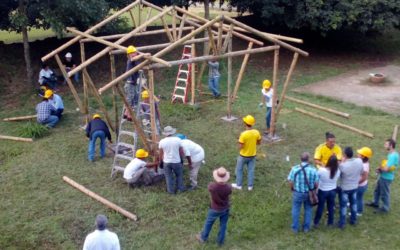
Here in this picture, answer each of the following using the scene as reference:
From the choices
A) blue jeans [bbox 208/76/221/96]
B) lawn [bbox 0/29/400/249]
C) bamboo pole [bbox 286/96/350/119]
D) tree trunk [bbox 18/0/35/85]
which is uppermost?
tree trunk [bbox 18/0/35/85]

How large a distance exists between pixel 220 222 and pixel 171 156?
6.84 ft

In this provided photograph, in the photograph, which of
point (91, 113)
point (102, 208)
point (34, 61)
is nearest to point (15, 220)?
point (102, 208)

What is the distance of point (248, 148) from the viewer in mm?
10352

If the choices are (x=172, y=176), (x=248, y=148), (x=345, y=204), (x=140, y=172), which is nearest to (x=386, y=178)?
(x=345, y=204)

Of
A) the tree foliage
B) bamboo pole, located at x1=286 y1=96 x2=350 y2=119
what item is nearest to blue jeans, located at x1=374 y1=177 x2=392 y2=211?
bamboo pole, located at x1=286 y1=96 x2=350 y2=119

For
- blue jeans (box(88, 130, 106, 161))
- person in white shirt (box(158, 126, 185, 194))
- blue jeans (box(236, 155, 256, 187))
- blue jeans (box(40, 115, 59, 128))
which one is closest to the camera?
person in white shirt (box(158, 126, 185, 194))

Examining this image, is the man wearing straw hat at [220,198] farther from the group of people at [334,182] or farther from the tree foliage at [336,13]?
the tree foliage at [336,13]

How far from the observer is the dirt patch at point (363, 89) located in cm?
1695

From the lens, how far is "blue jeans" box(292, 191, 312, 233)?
882 cm

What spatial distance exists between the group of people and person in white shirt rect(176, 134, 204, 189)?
2.42 m

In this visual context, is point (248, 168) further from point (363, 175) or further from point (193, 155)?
point (363, 175)

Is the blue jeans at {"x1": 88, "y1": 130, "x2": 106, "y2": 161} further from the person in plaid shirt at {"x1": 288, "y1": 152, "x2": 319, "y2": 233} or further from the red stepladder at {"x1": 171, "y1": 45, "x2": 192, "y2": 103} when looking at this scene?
the person in plaid shirt at {"x1": 288, "y1": 152, "x2": 319, "y2": 233}

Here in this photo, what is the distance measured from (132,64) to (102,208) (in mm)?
4035

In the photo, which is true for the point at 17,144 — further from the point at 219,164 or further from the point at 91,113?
the point at 219,164
